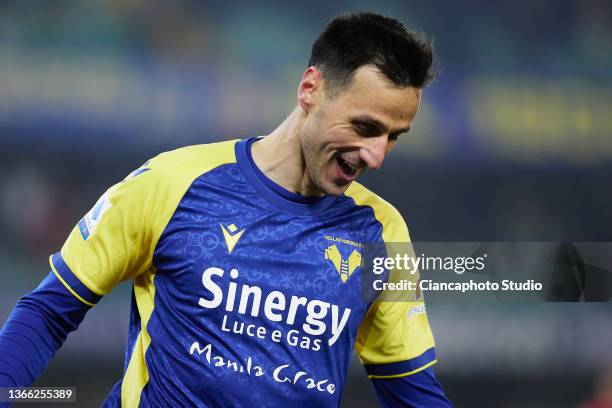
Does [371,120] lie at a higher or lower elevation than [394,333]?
higher

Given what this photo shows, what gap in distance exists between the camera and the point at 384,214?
2.08 meters

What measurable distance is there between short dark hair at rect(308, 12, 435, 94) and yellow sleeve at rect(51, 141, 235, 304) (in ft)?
1.43

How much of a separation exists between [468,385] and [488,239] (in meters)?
0.77

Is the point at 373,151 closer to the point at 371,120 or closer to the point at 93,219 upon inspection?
the point at 371,120

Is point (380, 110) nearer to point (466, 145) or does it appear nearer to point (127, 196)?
point (127, 196)

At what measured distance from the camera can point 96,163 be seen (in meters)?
4.26

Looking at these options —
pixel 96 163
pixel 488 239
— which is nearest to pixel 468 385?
pixel 488 239

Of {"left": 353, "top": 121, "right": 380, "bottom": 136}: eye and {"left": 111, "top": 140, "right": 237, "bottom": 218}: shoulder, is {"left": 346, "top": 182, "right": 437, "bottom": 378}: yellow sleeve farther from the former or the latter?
{"left": 111, "top": 140, "right": 237, "bottom": 218}: shoulder

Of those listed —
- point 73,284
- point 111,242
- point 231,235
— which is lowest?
point 73,284

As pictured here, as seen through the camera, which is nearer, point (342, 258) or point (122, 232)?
point (122, 232)

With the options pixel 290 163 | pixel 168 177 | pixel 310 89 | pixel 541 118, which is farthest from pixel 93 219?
pixel 541 118

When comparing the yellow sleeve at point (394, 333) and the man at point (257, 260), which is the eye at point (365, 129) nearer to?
the man at point (257, 260)

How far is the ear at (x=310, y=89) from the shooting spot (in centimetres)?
193

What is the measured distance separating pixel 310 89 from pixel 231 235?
0.40m
